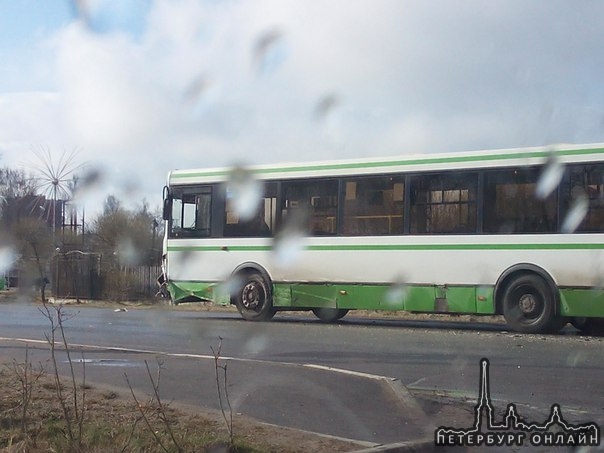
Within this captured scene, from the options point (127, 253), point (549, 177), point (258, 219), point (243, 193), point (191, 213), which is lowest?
point (127, 253)

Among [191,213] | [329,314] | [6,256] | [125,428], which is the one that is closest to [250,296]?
[329,314]

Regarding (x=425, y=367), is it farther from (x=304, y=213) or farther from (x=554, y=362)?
(x=304, y=213)

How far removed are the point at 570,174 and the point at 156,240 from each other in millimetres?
12291

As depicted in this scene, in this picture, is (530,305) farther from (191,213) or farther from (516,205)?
(191,213)

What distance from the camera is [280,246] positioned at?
18.4m

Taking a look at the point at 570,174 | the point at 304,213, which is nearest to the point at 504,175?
the point at 570,174

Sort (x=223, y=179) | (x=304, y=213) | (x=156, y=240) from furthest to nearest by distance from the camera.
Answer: (x=156, y=240)
(x=223, y=179)
(x=304, y=213)

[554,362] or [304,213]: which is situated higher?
[304,213]

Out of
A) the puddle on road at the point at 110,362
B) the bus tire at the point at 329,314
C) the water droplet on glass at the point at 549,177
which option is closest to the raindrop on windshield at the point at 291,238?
the bus tire at the point at 329,314

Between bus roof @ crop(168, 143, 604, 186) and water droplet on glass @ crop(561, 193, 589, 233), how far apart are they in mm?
746

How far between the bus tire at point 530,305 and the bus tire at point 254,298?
551 centimetres

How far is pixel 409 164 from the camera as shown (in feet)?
55.5

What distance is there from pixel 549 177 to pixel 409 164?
2.85 metres

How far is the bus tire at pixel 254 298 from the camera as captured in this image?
18.8 m
